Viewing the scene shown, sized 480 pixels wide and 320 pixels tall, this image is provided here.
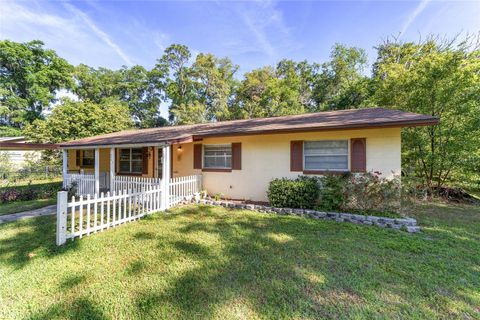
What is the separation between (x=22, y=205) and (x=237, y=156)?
8264 millimetres

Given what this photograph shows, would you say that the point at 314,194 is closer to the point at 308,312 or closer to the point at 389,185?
the point at 389,185

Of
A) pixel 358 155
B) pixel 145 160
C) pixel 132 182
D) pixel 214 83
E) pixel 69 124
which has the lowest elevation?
pixel 132 182

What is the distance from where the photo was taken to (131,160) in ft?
37.8

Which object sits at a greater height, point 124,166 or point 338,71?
point 338,71

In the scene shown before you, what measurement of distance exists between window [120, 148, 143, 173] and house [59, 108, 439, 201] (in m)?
0.34

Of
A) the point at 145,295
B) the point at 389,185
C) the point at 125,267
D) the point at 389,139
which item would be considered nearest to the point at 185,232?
the point at 125,267

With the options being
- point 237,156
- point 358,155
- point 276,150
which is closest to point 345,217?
point 358,155

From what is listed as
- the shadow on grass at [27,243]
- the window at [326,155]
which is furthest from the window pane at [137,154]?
the window at [326,155]

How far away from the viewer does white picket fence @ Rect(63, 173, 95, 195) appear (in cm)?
954

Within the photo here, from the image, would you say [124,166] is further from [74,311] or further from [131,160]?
[74,311]

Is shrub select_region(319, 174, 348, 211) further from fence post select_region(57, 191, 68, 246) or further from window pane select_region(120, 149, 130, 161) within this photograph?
window pane select_region(120, 149, 130, 161)

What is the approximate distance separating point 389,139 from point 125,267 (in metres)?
7.62

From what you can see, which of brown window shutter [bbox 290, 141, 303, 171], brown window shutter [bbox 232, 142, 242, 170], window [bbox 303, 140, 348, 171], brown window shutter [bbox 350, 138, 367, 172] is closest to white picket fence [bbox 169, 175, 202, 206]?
brown window shutter [bbox 232, 142, 242, 170]

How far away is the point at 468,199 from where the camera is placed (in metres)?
9.23
